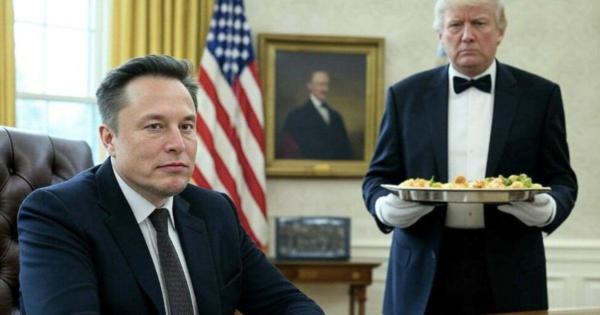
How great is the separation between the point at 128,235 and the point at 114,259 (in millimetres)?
77

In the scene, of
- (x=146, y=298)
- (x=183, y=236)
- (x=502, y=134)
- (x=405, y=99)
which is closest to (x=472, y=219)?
(x=502, y=134)

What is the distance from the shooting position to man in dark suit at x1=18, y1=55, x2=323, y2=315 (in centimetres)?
188

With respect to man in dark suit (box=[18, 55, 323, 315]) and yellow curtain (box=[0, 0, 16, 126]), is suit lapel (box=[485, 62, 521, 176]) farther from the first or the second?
yellow curtain (box=[0, 0, 16, 126])

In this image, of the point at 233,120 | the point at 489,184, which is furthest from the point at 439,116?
the point at 233,120

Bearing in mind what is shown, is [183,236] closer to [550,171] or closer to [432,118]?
[432,118]

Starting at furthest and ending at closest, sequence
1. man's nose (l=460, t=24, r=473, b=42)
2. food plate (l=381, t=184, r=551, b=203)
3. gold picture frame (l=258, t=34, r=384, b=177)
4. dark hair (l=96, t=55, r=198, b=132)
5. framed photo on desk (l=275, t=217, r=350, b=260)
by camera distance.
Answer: gold picture frame (l=258, t=34, r=384, b=177)
framed photo on desk (l=275, t=217, r=350, b=260)
man's nose (l=460, t=24, r=473, b=42)
food plate (l=381, t=184, r=551, b=203)
dark hair (l=96, t=55, r=198, b=132)

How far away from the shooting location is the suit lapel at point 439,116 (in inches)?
111

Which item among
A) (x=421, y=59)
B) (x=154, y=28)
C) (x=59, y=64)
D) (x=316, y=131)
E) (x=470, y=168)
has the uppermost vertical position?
(x=154, y=28)

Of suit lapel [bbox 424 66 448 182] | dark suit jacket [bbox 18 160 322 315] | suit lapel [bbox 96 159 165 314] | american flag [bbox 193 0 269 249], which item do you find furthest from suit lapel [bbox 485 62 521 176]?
american flag [bbox 193 0 269 249]

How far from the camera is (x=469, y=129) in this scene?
9.33 ft

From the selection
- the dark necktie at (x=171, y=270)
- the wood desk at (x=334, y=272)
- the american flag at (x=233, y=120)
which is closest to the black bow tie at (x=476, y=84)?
the dark necktie at (x=171, y=270)

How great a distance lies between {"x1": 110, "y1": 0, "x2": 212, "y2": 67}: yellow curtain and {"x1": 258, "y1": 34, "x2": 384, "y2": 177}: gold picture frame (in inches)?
22.2

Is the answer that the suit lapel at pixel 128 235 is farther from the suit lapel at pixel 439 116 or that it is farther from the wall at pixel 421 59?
the wall at pixel 421 59

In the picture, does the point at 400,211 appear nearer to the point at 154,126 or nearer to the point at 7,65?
the point at 154,126
